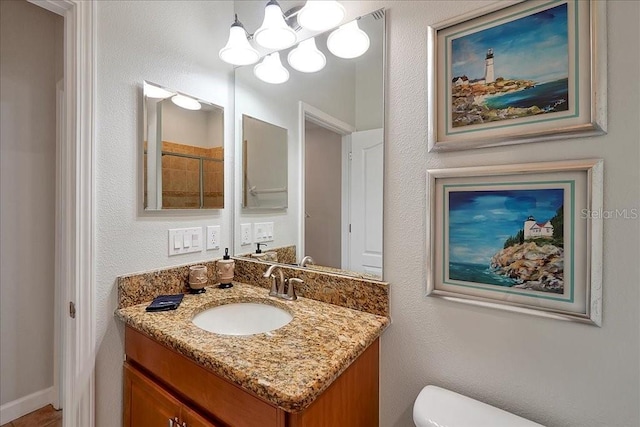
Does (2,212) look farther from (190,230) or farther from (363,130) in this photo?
(363,130)

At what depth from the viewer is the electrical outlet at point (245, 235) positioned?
1551 millimetres

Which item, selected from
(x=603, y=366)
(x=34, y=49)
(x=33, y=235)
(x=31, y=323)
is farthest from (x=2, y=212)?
(x=603, y=366)

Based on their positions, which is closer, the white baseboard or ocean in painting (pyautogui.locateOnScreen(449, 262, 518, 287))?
ocean in painting (pyautogui.locateOnScreen(449, 262, 518, 287))

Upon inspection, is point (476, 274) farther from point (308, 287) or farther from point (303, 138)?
point (303, 138)

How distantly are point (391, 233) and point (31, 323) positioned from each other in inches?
92.0

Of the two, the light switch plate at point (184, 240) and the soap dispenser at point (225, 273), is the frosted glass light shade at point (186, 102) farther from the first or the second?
the soap dispenser at point (225, 273)

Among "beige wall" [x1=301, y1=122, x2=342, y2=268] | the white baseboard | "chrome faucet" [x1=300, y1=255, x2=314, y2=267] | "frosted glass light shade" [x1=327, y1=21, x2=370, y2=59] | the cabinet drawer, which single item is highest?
"frosted glass light shade" [x1=327, y1=21, x2=370, y2=59]

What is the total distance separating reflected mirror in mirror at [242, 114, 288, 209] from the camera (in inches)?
58.2

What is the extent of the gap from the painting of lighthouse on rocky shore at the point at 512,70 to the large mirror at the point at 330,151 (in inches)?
11.0

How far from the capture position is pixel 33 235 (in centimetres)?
180

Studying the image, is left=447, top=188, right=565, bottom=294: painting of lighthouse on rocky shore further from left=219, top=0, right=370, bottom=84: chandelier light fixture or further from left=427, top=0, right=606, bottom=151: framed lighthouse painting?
left=219, top=0, right=370, bottom=84: chandelier light fixture

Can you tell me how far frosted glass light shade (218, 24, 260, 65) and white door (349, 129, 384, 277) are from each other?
681mm

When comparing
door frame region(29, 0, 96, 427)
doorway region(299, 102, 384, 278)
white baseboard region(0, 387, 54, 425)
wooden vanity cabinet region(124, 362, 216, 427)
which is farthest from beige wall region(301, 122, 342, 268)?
white baseboard region(0, 387, 54, 425)

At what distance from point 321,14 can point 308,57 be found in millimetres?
199
